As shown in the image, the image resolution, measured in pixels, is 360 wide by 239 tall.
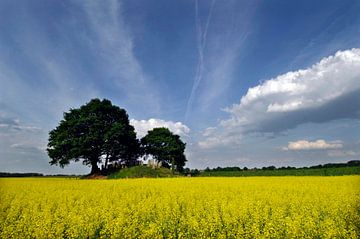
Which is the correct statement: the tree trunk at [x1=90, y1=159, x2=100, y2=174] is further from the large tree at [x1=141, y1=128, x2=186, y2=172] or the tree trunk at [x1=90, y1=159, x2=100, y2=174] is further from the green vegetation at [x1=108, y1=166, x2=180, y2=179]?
the large tree at [x1=141, y1=128, x2=186, y2=172]

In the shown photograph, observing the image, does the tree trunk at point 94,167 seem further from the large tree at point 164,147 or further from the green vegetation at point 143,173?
the large tree at point 164,147

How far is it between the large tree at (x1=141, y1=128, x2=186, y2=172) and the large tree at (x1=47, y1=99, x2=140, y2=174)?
39.4ft

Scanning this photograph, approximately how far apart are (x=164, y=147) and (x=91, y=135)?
19.9 metres

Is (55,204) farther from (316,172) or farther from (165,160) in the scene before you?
(165,160)

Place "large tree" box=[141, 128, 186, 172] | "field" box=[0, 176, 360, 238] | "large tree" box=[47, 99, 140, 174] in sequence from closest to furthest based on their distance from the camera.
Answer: "field" box=[0, 176, 360, 238], "large tree" box=[47, 99, 140, 174], "large tree" box=[141, 128, 186, 172]

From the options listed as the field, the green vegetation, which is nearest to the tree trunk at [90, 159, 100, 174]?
the green vegetation

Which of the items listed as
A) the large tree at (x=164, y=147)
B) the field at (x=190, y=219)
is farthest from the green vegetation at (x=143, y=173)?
the field at (x=190, y=219)

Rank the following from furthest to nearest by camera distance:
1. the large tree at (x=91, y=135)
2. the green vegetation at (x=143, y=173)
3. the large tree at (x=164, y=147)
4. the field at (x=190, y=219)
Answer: the large tree at (x=164, y=147), the large tree at (x=91, y=135), the green vegetation at (x=143, y=173), the field at (x=190, y=219)

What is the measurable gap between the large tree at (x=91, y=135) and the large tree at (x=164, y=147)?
12.0m

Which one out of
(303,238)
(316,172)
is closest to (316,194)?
(303,238)

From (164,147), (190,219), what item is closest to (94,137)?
(164,147)

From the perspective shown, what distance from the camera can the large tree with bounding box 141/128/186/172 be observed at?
5997cm

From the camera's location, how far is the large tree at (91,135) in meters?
43.1

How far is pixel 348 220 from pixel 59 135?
40.7 m
